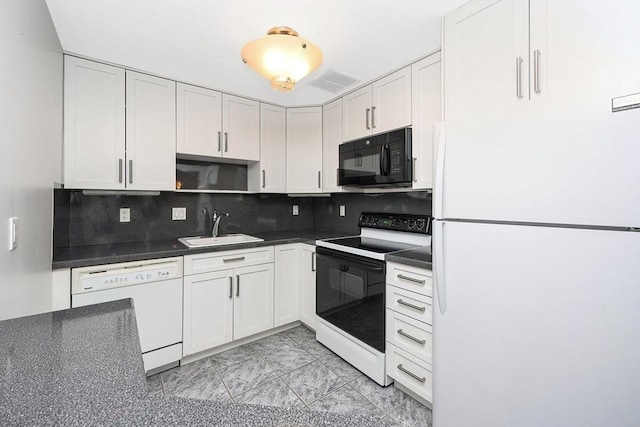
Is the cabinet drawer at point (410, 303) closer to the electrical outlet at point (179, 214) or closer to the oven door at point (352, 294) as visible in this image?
the oven door at point (352, 294)

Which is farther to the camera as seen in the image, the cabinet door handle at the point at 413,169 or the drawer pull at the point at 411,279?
the cabinet door handle at the point at 413,169

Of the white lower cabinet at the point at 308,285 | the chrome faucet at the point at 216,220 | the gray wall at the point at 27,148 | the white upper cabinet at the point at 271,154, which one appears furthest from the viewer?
the white upper cabinet at the point at 271,154

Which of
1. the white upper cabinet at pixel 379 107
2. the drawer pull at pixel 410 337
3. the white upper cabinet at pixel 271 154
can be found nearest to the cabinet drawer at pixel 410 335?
the drawer pull at pixel 410 337

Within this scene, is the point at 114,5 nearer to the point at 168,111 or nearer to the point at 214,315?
the point at 168,111

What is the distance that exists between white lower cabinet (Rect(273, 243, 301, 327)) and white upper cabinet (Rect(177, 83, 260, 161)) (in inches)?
38.8

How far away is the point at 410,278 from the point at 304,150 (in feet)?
5.87

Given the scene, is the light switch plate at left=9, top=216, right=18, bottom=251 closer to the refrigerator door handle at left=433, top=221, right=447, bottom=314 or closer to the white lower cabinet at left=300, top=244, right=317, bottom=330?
the refrigerator door handle at left=433, top=221, right=447, bottom=314

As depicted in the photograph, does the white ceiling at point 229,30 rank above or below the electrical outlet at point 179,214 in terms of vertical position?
above

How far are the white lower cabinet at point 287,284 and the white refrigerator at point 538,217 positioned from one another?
Answer: 1.50 meters

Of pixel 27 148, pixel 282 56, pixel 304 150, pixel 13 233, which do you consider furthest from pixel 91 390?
pixel 304 150

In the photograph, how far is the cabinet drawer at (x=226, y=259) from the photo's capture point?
2166 millimetres

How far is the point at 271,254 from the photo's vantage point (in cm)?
259

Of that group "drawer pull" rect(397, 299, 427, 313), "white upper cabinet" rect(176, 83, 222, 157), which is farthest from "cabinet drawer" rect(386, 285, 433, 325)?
"white upper cabinet" rect(176, 83, 222, 157)

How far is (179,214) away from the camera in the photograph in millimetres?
2682
